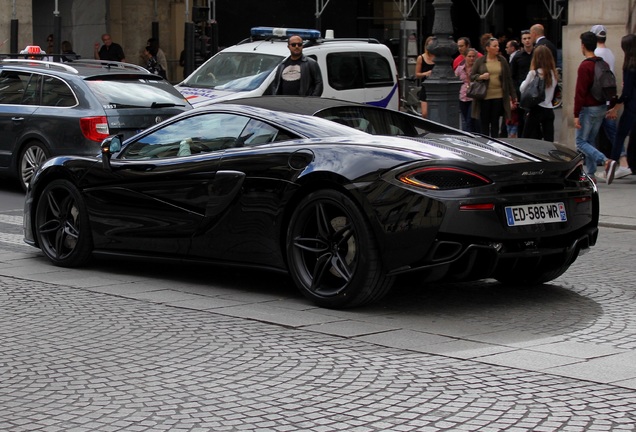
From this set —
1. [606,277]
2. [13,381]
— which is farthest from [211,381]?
[606,277]

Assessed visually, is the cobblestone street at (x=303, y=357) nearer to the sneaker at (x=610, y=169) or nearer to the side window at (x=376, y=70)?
the sneaker at (x=610, y=169)

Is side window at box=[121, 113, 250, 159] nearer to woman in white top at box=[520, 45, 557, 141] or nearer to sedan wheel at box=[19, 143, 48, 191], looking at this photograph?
sedan wheel at box=[19, 143, 48, 191]

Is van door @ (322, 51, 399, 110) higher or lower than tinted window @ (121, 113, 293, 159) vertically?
higher

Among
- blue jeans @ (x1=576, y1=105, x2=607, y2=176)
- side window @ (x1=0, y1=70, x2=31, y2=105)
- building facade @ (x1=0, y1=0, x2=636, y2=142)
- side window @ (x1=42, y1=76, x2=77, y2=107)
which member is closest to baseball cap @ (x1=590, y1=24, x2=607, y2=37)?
blue jeans @ (x1=576, y1=105, x2=607, y2=176)

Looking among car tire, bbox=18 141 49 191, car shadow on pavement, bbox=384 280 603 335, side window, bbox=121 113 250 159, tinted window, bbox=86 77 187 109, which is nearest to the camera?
car shadow on pavement, bbox=384 280 603 335

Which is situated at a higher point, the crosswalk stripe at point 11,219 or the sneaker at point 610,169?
the sneaker at point 610,169

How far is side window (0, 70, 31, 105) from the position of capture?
1567 centimetres

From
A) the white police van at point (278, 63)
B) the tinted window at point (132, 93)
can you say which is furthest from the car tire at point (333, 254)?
the white police van at point (278, 63)

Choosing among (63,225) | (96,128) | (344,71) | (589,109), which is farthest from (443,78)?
(63,225)

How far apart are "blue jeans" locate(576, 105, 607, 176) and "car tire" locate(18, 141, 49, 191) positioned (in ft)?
21.0

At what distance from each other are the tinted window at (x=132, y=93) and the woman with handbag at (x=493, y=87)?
474 centimetres

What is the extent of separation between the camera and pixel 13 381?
6.09 metres

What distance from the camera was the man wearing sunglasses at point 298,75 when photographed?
16438mm

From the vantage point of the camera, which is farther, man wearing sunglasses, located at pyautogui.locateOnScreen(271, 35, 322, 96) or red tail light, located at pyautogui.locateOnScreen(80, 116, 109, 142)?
man wearing sunglasses, located at pyautogui.locateOnScreen(271, 35, 322, 96)
